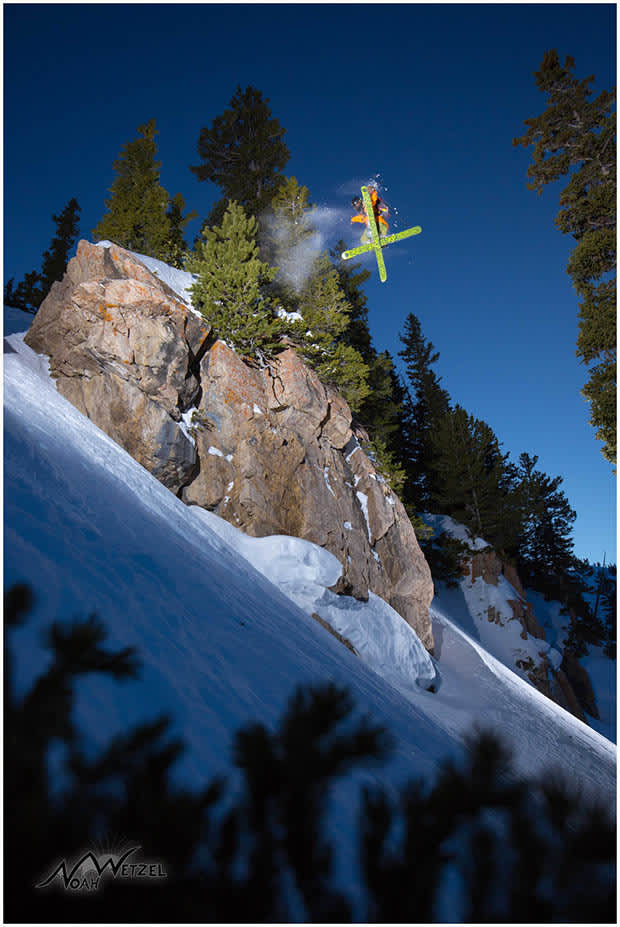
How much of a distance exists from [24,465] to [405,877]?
18.4 ft

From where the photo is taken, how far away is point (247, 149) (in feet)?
67.6

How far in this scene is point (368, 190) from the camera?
1475 centimetres

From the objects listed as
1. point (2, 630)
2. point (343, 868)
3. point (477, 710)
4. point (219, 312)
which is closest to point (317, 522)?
point (477, 710)

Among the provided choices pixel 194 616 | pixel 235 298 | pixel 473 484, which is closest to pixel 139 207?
pixel 235 298

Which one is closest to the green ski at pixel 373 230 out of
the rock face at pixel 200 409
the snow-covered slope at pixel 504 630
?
the rock face at pixel 200 409

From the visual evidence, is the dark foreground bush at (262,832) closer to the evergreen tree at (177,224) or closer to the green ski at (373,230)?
the green ski at (373,230)

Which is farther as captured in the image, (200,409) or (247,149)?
(247,149)

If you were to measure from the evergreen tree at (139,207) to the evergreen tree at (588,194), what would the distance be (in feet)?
49.9

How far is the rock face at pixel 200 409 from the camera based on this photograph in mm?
11727

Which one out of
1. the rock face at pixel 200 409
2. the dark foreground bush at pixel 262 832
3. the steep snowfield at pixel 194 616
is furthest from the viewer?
the rock face at pixel 200 409

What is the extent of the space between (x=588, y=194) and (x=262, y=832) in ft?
50.1

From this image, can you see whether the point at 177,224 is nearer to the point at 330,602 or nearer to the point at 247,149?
the point at 247,149

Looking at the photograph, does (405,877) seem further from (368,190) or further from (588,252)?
(368,190)

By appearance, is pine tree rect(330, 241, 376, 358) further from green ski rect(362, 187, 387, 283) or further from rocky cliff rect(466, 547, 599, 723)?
rocky cliff rect(466, 547, 599, 723)
